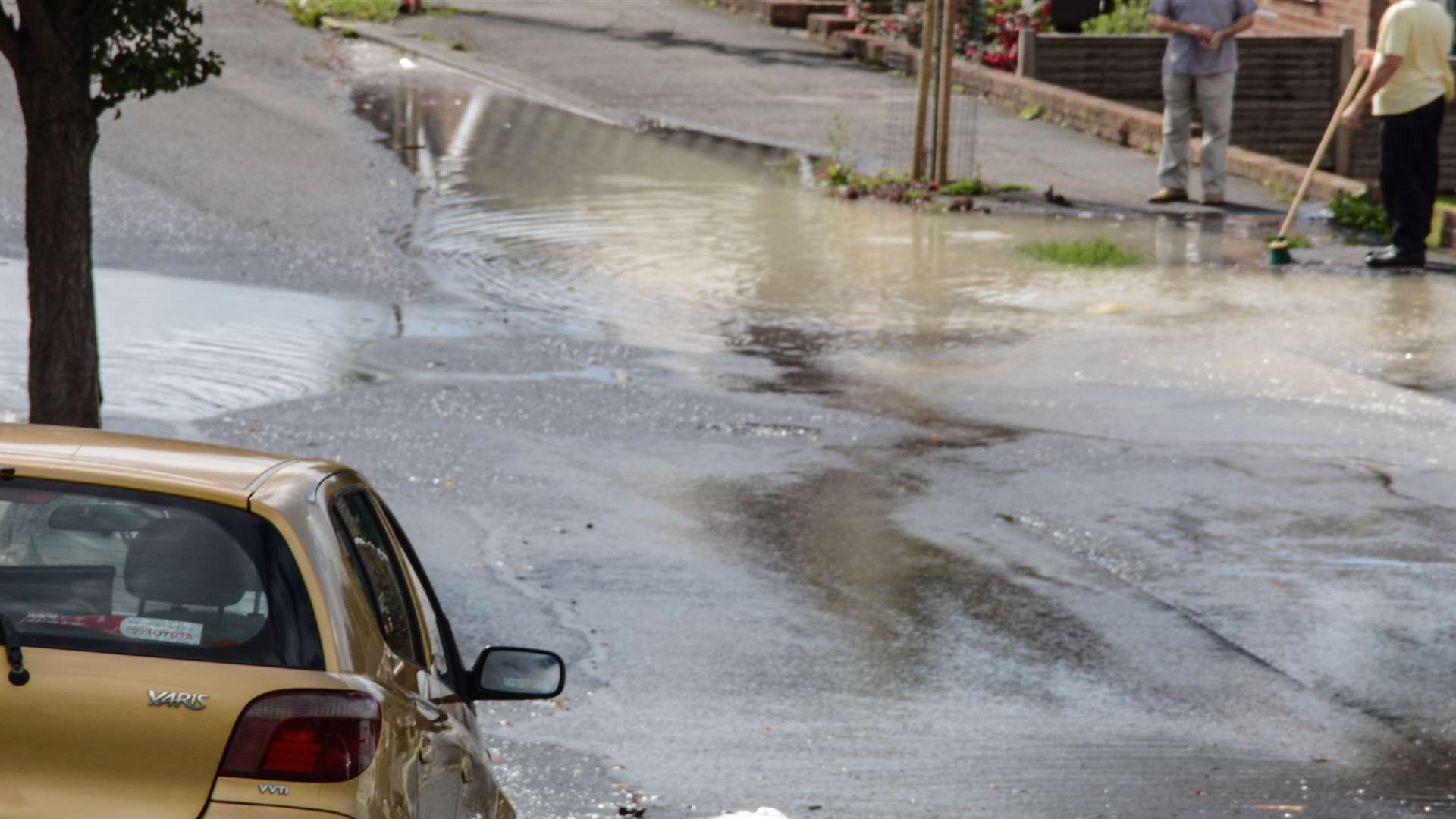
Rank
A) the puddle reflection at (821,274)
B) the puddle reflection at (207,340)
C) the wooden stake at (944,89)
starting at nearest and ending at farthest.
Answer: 1. the puddle reflection at (207,340)
2. the puddle reflection at (821,274)
3. the wooden stake at (944,89)

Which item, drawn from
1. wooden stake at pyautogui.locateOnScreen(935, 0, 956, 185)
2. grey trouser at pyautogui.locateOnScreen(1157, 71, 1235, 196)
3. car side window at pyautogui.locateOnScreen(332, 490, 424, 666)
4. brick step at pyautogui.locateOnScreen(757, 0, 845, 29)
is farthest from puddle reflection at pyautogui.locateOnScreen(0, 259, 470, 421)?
brick step at pyautogui.locateOnScreen(757, 0, 845, 29)

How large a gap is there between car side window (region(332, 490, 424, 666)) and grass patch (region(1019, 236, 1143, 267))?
10720 millimetres

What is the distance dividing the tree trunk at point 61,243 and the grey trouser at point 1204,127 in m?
11.1

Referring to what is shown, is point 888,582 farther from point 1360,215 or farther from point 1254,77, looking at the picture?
point 1254,77

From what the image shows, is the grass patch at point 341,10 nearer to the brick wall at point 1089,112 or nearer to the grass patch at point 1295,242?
the brick wall at point 1089,112

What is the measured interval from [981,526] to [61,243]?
12.2 ft

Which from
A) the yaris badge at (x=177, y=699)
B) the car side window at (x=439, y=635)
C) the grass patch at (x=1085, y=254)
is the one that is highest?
the yaris badge at (x=177, y=699)

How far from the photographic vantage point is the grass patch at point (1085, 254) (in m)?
14.5

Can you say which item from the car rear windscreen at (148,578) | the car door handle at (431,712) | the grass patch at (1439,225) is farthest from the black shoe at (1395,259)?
the car rear windscreen at (148,578)

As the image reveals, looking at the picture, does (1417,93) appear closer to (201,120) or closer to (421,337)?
(421,337)

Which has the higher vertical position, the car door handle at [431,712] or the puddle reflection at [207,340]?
the car door handle at [431,712]

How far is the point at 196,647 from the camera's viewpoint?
11.0 ft

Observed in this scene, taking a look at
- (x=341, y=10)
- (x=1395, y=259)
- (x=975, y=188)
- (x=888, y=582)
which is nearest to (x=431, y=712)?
(x=888, y=582)

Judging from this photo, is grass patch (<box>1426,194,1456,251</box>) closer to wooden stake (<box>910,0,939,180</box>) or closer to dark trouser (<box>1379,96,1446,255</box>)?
dark trouser (<box>1379,96,1446,255</box>)
